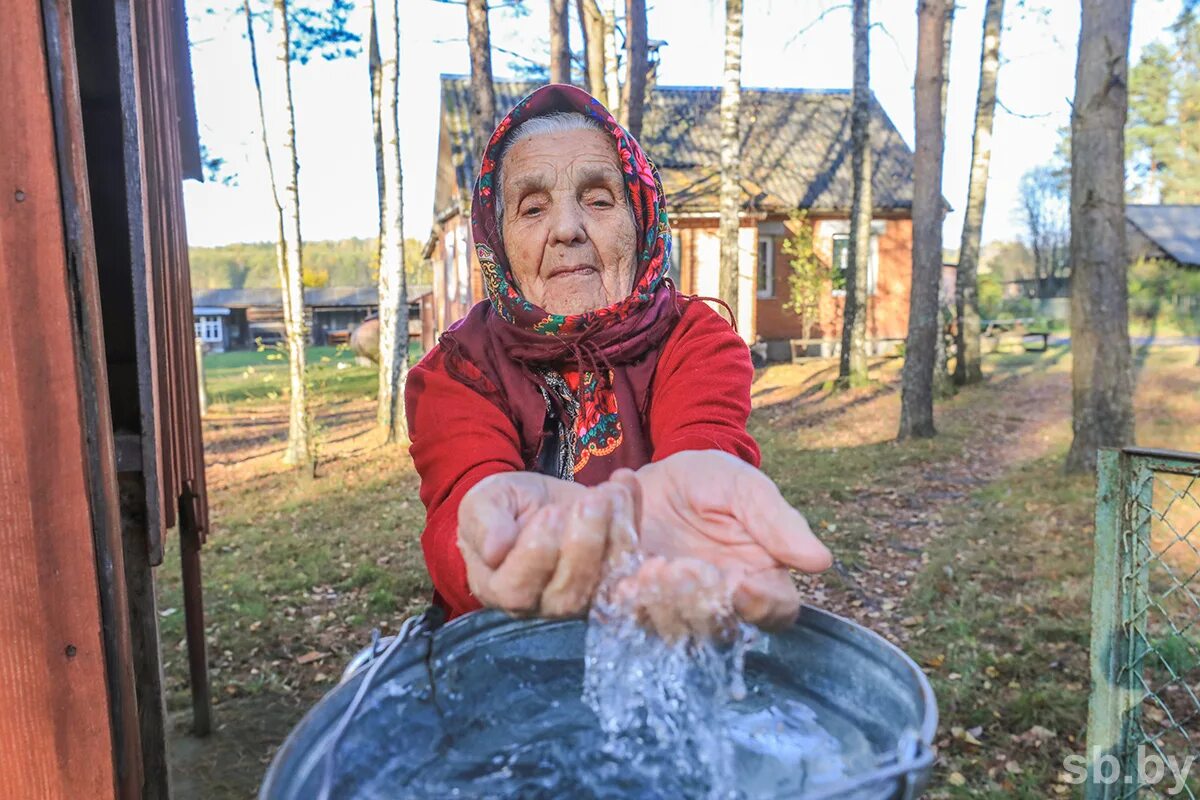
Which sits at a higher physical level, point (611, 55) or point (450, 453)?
point (611, 55)

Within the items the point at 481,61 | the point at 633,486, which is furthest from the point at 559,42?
the point at 633,486

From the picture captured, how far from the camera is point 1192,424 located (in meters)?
10.1

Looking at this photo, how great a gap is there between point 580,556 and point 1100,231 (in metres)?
7.39

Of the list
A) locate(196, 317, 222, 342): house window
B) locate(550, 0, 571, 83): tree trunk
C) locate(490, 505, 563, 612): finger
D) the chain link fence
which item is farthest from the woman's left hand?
locate(196, 317, 222, 342): house window

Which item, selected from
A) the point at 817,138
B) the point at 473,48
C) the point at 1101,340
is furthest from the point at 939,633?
the point at 817,138

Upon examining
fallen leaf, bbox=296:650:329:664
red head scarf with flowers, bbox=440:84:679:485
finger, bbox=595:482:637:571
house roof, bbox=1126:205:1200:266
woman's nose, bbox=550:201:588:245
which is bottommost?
fallen leaf, bbox=296:650:329:664

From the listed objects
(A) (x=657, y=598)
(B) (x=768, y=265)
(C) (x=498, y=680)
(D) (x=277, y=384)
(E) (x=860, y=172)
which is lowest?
(D) (x=277, y=384)

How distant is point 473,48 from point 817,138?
16346 millimetres

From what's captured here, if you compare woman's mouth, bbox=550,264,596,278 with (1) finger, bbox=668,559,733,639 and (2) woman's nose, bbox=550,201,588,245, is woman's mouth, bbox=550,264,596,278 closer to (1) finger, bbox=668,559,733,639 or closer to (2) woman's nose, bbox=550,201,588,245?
(2) woman's nose, bbox=550,201,588,245

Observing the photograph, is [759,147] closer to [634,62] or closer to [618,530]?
[634,62]

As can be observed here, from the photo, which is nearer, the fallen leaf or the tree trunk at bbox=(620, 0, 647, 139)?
the fallen leaf

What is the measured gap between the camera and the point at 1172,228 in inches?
1056

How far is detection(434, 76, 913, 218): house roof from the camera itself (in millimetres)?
19531

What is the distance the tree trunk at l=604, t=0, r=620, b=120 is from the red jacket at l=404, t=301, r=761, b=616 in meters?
9.43
